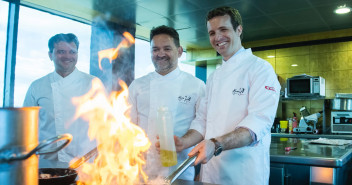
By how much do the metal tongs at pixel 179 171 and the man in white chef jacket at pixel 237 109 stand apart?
44cm

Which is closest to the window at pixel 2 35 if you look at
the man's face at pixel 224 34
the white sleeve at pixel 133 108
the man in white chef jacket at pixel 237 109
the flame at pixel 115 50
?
the flame at pixel 115 50

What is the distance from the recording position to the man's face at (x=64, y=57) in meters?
2.45

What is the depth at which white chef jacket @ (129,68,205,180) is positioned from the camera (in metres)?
2.14

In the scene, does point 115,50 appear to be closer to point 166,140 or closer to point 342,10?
point 342,10

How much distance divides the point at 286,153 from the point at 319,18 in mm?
3392

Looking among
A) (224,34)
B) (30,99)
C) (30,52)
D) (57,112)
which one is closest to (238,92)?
(224,34)

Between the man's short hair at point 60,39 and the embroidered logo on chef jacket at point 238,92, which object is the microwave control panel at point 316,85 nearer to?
the embroidered logo on chef jacket at point 238,92

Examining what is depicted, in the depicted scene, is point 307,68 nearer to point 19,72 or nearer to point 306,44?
point 306,44

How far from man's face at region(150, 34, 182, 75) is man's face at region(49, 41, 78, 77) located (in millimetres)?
760

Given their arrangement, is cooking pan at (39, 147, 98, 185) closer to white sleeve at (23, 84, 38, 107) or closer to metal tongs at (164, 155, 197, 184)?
metal tongs at (164, 155, 197, 184)

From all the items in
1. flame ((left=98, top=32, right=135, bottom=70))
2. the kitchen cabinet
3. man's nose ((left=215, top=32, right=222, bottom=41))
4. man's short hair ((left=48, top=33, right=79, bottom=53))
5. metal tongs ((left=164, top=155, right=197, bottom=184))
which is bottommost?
the kitchen cabinet

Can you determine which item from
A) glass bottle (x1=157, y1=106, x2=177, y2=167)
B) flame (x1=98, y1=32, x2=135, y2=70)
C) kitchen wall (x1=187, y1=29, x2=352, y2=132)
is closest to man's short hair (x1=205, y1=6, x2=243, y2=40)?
glass bottle (x1=157, y1=106, x2=177, y2=167)

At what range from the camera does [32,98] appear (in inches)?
95.3

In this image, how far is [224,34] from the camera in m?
1.81
